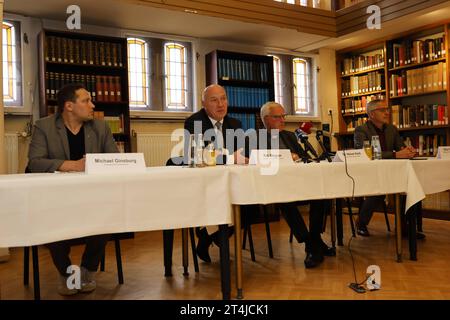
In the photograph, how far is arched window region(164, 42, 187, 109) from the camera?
5.56 metres

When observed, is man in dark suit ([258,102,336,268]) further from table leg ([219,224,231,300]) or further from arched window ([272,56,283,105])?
arched window ([272,56,283,105])

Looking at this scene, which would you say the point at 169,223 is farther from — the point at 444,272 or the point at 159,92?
the point at 159,92

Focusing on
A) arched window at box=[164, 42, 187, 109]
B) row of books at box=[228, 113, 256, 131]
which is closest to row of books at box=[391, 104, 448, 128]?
row of books at box=[228, 113, 256, 131]

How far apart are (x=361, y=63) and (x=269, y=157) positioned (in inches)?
176

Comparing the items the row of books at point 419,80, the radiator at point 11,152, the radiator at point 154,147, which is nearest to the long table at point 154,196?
the radiator at point 11,152

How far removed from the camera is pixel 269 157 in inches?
95.3

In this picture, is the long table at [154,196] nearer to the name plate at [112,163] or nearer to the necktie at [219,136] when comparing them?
the name plate at [112,163]

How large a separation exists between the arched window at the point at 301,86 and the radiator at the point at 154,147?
236 centimetres

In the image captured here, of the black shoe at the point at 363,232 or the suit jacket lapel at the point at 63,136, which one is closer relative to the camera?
the suit jacket lapel at the point at 63,136

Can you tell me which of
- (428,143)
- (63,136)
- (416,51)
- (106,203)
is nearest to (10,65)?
(63,136)

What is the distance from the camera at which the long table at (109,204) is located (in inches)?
68.3

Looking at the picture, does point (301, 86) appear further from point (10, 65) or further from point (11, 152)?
point (11, 152)

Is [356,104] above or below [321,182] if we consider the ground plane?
above
